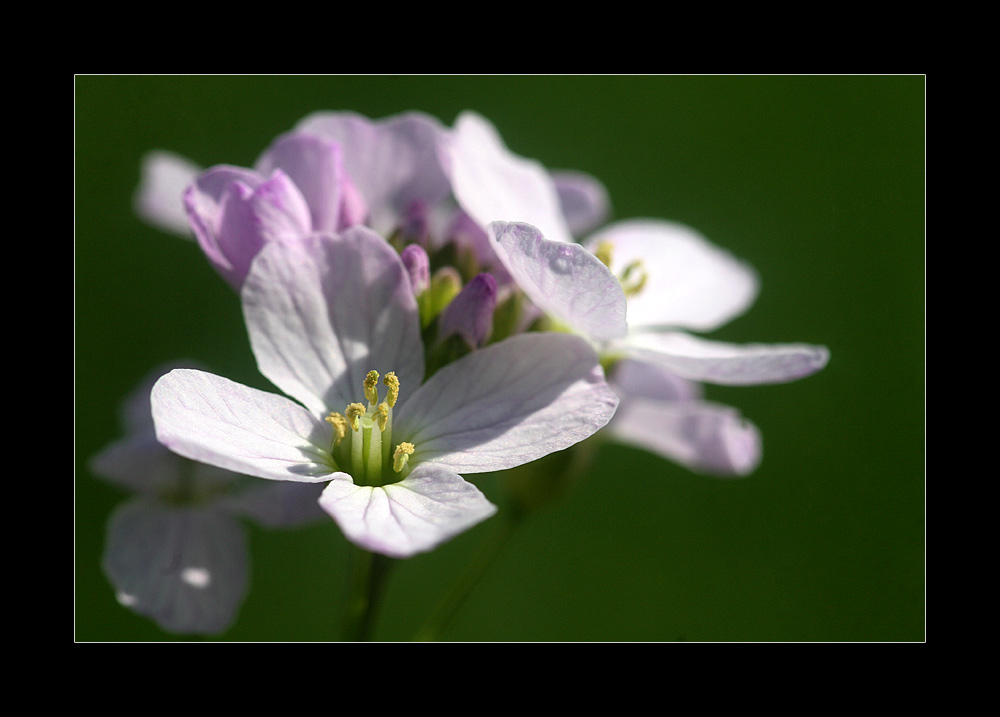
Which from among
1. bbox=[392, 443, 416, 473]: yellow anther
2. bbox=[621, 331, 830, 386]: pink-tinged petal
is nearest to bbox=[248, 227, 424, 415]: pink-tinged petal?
bbox=[392, 443, 416, 473]: yellow anther

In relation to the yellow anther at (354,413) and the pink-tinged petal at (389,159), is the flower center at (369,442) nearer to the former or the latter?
the yellow anther at (354,413)

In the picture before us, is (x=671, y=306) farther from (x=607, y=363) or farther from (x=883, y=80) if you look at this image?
(x=883, y=80)

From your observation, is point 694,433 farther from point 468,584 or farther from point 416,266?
point 416,266

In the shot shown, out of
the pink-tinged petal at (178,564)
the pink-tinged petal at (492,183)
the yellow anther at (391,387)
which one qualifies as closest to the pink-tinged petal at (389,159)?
the pink-tinged petal at (492,183)

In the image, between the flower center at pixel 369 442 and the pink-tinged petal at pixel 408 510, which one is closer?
the pink-tinged petal at pixel 408 510

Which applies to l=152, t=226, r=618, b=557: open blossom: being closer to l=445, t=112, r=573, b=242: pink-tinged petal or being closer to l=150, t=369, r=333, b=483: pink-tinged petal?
l=150, t=369, r=333, b=483: pink-tinged petal

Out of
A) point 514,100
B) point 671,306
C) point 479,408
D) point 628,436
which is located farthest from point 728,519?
point 479,408
